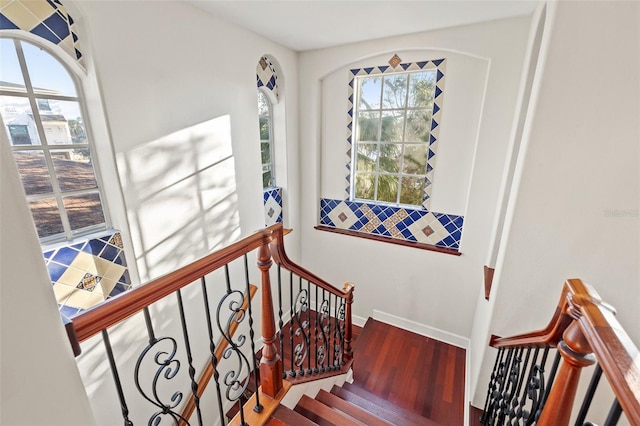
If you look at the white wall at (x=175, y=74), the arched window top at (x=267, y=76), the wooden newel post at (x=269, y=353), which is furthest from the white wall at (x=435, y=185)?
the wooden newel post at (x=269, y=353)

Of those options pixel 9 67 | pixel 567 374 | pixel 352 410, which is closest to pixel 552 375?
pixel 567 374

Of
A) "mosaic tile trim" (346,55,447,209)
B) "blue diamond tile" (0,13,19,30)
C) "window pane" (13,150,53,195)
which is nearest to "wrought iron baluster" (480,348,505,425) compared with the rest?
"mosaic tile trim" (346,55,447,209)

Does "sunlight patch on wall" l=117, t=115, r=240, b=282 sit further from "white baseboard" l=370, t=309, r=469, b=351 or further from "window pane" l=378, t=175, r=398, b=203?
"white baseboard" l=370, t=309, r=469, b=351

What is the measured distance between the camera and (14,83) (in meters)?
1.38

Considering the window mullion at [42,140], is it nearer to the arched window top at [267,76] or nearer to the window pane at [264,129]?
the arched window top at [267,76]

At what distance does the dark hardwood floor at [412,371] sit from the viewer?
2.40 m

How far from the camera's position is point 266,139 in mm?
3166

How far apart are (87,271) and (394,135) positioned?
2.90m

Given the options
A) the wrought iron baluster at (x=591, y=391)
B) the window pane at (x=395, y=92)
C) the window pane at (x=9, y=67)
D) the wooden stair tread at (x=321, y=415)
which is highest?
the window pane at (x=395, y=92)

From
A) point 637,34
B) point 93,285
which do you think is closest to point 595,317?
point 637,34

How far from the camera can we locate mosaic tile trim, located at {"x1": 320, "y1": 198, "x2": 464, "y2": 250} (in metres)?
2.93

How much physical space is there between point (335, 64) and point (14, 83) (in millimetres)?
2527

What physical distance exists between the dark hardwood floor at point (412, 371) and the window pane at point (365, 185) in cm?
161

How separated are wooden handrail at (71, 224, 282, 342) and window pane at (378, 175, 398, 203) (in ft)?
8.01
